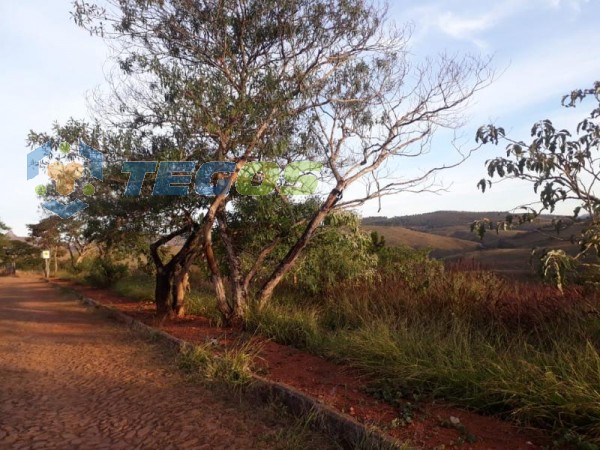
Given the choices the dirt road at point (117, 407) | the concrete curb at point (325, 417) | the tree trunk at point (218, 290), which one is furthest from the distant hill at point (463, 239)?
the tree trunk at point (218, 290)

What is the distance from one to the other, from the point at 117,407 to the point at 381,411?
2.81 metres

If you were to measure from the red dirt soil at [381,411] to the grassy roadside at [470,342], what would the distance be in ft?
0.49

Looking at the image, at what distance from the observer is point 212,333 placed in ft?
29.1

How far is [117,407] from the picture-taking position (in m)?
5.29

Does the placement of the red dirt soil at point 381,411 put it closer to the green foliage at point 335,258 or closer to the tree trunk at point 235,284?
the tree trunk at point 235,284

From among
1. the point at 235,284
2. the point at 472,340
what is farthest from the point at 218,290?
the point at 472,340

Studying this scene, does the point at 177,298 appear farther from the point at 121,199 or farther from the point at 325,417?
the point at 325,417

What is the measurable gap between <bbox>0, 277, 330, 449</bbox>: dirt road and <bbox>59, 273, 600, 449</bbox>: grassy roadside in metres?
0.82

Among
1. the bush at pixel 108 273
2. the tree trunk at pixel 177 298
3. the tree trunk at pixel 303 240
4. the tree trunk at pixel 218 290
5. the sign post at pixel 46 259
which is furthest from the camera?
the sign post at pixel 46 259

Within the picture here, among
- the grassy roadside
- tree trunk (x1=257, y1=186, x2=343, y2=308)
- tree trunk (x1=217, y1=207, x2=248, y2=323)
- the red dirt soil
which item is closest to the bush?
tree trunk (x1=217, y1=207, x2=248, y2=323)

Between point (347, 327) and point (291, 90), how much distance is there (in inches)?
170

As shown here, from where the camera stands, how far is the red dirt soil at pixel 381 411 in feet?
12.8

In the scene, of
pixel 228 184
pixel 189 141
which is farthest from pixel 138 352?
pixel 189 141

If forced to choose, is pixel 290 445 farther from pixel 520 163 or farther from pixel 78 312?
pixel 78 312
